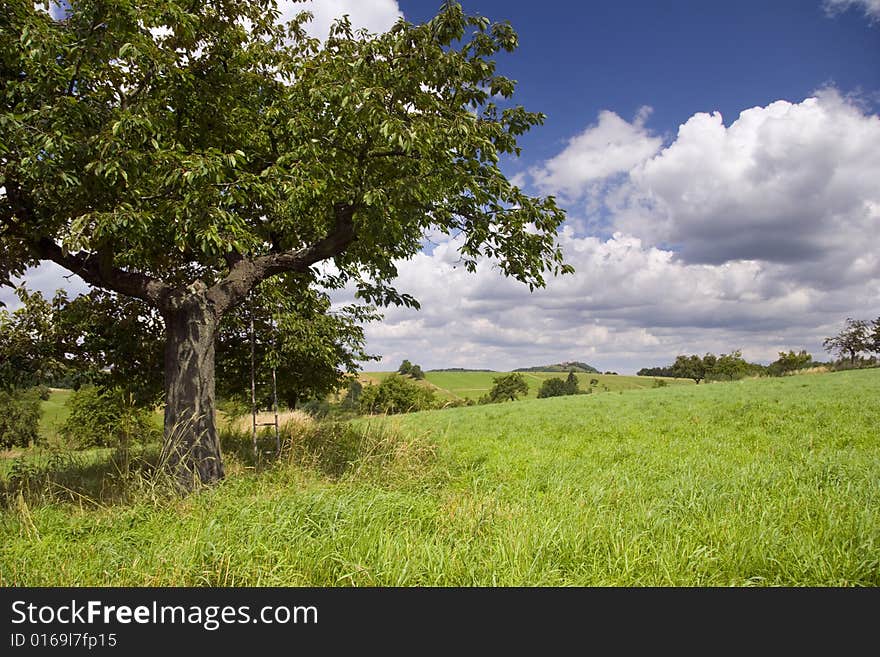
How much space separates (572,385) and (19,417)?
103819 millimetres

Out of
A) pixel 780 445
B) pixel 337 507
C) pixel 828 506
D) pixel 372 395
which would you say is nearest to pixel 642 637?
pixel 337 507

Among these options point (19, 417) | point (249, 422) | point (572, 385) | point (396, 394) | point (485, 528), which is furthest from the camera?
point (572, 385)

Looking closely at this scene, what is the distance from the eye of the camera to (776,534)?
15.1ft

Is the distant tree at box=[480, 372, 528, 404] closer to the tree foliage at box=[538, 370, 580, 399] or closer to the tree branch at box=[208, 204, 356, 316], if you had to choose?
the tree foliage at box=[538, 370, 580, 399]

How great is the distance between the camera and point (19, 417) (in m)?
46.0

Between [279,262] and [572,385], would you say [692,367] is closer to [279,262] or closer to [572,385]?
[572,385]

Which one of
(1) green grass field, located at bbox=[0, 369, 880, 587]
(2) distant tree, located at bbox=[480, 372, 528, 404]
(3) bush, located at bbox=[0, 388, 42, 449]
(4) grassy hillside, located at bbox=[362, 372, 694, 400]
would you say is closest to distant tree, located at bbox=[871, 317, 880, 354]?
(4) grassy hillside, located at bbox=[362, 372, 694, 400]

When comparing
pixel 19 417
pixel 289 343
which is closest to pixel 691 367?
pixel 289 343

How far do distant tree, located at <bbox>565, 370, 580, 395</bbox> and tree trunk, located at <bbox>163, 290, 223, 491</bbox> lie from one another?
346 feet

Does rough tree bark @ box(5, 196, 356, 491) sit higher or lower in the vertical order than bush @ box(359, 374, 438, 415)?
higher

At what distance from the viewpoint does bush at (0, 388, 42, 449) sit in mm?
43031

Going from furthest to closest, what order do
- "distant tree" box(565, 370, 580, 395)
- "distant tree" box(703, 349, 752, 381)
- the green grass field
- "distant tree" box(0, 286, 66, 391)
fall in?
"distant tree" box(565, 370, 580, 395)
"distant tree" box(703, 349, 752, 381)
"distant tree" box(0, 286, 66, 391)
the green grass field

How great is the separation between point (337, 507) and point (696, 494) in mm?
5213

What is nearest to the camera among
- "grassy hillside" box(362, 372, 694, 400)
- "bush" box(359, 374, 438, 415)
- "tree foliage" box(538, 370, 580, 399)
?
"bush" box(359, 374, 438, 415)
